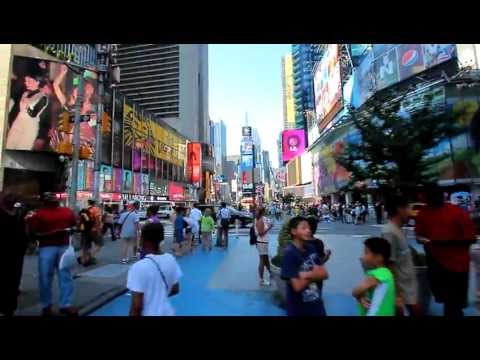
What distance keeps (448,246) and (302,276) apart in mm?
2078

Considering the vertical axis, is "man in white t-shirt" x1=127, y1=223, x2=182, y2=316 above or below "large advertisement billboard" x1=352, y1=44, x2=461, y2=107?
below

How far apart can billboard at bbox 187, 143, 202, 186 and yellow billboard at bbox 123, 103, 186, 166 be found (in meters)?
3.72

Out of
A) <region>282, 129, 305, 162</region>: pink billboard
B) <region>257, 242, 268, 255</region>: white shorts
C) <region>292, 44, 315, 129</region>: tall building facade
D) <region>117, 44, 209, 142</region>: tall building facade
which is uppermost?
<region>292, 44, 315, 129</region>: tall building facade

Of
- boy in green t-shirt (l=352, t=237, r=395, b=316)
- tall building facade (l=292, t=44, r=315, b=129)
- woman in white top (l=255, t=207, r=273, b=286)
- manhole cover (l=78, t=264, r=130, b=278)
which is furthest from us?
tall building facade (l=292, t=44, r=315, b=129)

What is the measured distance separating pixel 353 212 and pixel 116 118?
120 feet

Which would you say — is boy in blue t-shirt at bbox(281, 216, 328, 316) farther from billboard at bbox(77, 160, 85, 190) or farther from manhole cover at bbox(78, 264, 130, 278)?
billboard at bbox(77, 160, 85, 190)

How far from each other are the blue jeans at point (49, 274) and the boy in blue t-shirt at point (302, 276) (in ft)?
11.8

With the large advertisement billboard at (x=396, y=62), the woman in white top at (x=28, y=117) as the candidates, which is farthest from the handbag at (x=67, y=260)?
the large advertisement billboard at (x=396, y=62)

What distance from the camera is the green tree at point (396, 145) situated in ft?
20.6

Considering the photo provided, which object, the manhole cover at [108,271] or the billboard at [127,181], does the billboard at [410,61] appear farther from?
the manhole cover at [108,271]

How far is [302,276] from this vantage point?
3146 millimetres

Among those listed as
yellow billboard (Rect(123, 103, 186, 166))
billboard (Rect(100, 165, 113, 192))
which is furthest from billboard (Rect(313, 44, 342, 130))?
billboard (Rect(100, 165, 113, 192))

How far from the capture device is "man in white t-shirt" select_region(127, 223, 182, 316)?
3.06m
